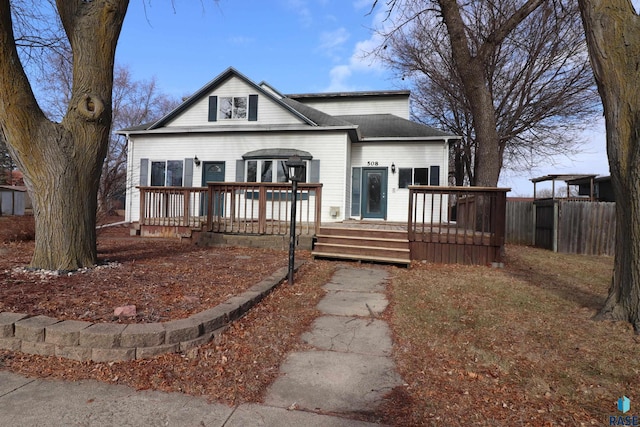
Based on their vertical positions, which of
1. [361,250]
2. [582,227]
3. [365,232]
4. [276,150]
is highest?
[276,150]

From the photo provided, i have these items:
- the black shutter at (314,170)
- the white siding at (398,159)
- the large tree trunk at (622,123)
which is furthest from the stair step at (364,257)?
the white siding at (398,159)

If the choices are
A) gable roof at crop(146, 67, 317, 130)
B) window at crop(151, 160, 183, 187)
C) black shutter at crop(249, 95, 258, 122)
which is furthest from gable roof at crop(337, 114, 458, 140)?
window at crop(151, 160, 183, 187)

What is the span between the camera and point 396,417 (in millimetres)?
2131

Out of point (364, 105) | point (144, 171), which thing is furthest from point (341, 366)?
point (364, 105)

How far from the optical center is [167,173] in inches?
514

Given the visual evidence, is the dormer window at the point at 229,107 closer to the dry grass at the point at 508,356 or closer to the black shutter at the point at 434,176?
the black shutter at the point at 434,176

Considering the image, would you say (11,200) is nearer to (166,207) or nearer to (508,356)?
(166,207)

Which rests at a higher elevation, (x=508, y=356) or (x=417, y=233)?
(x=417, y=233)

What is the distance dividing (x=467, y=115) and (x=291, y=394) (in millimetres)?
21288

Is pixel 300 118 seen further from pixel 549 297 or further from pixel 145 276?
pixel 549 297

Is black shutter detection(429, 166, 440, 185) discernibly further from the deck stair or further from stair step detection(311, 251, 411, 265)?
stair step detection(311, 251, 411, 265)

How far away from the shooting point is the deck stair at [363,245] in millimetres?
6934

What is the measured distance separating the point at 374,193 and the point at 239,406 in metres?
11.2

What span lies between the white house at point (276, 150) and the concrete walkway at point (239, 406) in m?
8.92
